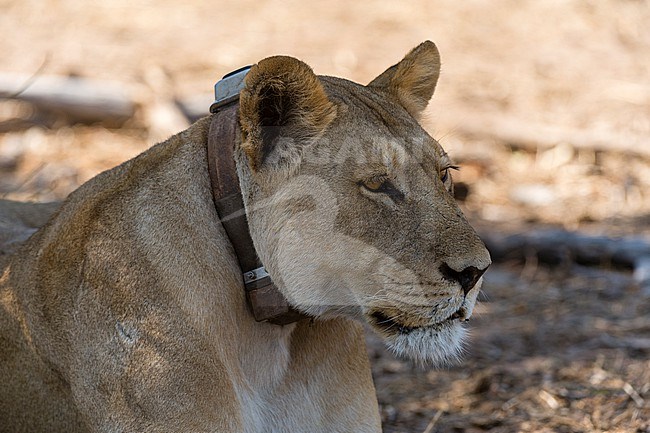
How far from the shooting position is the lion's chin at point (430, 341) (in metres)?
2.94

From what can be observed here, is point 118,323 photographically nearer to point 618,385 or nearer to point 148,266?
point 148,266

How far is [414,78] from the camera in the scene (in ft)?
11.3

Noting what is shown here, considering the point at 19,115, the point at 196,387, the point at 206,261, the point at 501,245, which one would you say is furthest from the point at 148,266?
the point at 19,115

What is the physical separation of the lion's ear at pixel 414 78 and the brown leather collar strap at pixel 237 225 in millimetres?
692

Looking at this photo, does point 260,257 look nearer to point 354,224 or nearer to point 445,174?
point 354,224

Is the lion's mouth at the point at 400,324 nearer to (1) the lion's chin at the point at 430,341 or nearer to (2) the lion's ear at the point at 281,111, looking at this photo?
(1) the lion's chin at the point at 430,341

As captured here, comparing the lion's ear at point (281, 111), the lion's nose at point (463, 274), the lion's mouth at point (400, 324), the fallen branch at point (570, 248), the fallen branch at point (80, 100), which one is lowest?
the fallen branch at point (570, 248)

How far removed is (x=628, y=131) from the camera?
9359 millimetres

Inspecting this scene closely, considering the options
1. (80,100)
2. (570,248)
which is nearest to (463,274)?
(570,248)

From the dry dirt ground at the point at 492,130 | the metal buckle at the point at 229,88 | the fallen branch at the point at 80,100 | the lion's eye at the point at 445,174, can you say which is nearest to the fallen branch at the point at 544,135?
the dry dirt ground at the point at 492,130

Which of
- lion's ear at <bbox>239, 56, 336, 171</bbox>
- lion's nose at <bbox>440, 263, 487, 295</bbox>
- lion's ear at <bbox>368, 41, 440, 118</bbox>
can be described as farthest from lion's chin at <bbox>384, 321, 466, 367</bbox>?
lion's ear at <bbox>368, 41, 440, 118</bbox>

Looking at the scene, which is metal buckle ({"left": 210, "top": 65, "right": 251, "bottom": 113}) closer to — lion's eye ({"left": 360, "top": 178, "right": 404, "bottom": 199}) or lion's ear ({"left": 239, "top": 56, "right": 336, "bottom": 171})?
lion's ear ({"left": 239, "top": 56, "right": 336, "bottom": 171})

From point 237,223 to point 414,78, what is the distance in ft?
3.07

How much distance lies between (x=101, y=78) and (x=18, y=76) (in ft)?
2.79
